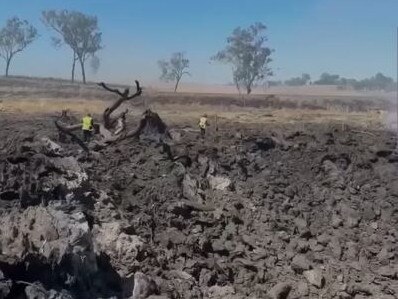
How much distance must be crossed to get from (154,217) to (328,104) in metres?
29.3

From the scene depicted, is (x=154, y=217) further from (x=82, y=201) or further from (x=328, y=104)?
(x=328, y=104)

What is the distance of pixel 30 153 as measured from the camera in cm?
1082

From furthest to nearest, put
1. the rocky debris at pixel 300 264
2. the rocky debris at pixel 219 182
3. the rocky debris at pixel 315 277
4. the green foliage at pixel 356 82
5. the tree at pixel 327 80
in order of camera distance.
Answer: the tree at pixel 327 80 → the green foliage at pixel 356 82 → the rocky debris at pixel 219 182 → the rocky debris at pixel 300 264 → the rocky debris at pixel 315 277

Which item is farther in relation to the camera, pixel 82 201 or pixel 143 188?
pixel 143 188

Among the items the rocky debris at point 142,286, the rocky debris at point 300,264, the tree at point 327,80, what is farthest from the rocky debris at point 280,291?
the tree at point 327,80

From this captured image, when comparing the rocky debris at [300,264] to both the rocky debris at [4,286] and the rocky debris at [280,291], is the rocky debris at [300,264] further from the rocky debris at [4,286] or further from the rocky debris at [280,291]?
the rocky debris at [4,286]

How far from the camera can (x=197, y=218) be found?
441 inches

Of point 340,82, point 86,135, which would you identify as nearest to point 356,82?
point 340,82

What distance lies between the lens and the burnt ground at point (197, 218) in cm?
867

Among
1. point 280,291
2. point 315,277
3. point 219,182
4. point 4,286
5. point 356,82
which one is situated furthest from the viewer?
point 356,82

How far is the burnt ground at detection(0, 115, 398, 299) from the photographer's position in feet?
28.5

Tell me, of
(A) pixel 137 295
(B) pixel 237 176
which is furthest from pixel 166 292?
(B) pixel 237 176

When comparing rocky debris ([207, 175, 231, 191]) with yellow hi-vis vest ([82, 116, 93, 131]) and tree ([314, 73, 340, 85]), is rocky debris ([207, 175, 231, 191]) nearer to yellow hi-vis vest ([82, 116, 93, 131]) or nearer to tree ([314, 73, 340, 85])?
yellow hi-vis vest ([82, 116, 93, 131])

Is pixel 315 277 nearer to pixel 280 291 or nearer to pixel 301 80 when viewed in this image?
pixel 280 291
